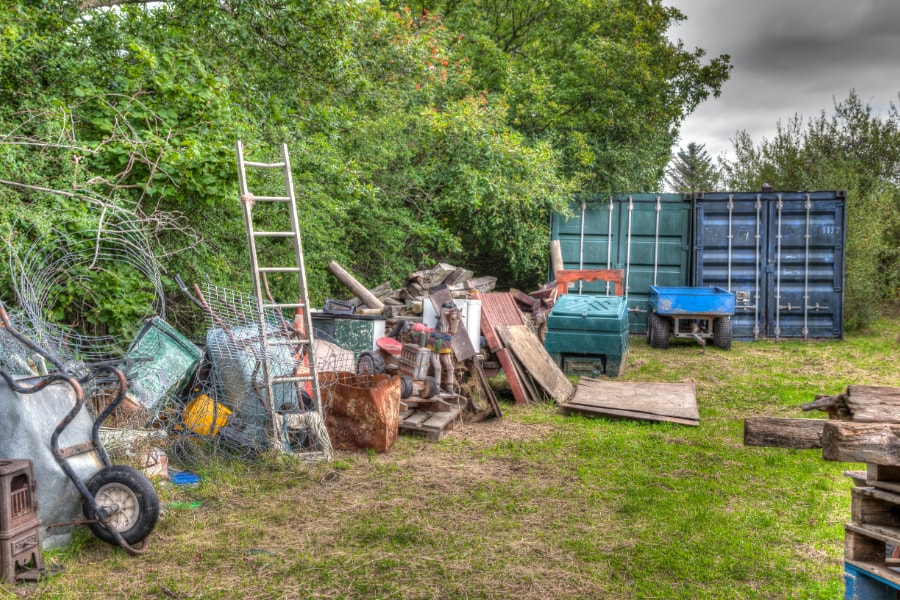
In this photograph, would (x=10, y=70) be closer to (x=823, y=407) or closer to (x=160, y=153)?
(x=160, y=153)

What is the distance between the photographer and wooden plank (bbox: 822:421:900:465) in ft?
7.83

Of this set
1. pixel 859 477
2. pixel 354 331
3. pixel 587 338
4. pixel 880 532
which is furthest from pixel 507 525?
pixel 587 338

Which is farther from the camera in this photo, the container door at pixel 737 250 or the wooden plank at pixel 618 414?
the container door at pixel 737 250

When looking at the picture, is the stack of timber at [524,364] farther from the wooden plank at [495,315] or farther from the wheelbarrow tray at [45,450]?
the wheelbarrow tray at [45,450]

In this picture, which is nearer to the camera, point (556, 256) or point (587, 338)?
point (587, 338)

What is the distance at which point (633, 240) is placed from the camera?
46.5ft

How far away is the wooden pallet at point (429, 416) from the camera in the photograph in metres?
6.63

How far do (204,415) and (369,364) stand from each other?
1.75m

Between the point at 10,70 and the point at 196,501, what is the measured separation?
3.96 metres

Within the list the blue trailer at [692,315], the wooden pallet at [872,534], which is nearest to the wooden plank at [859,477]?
the wooden pallet at [872,534]

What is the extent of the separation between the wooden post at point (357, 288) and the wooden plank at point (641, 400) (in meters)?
2.79

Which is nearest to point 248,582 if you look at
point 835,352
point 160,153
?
point 160,153

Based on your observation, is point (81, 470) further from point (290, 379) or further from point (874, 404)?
point (874, 404)

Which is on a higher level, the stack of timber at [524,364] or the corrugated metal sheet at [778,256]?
the corrugated metal sheet at [778,256]
